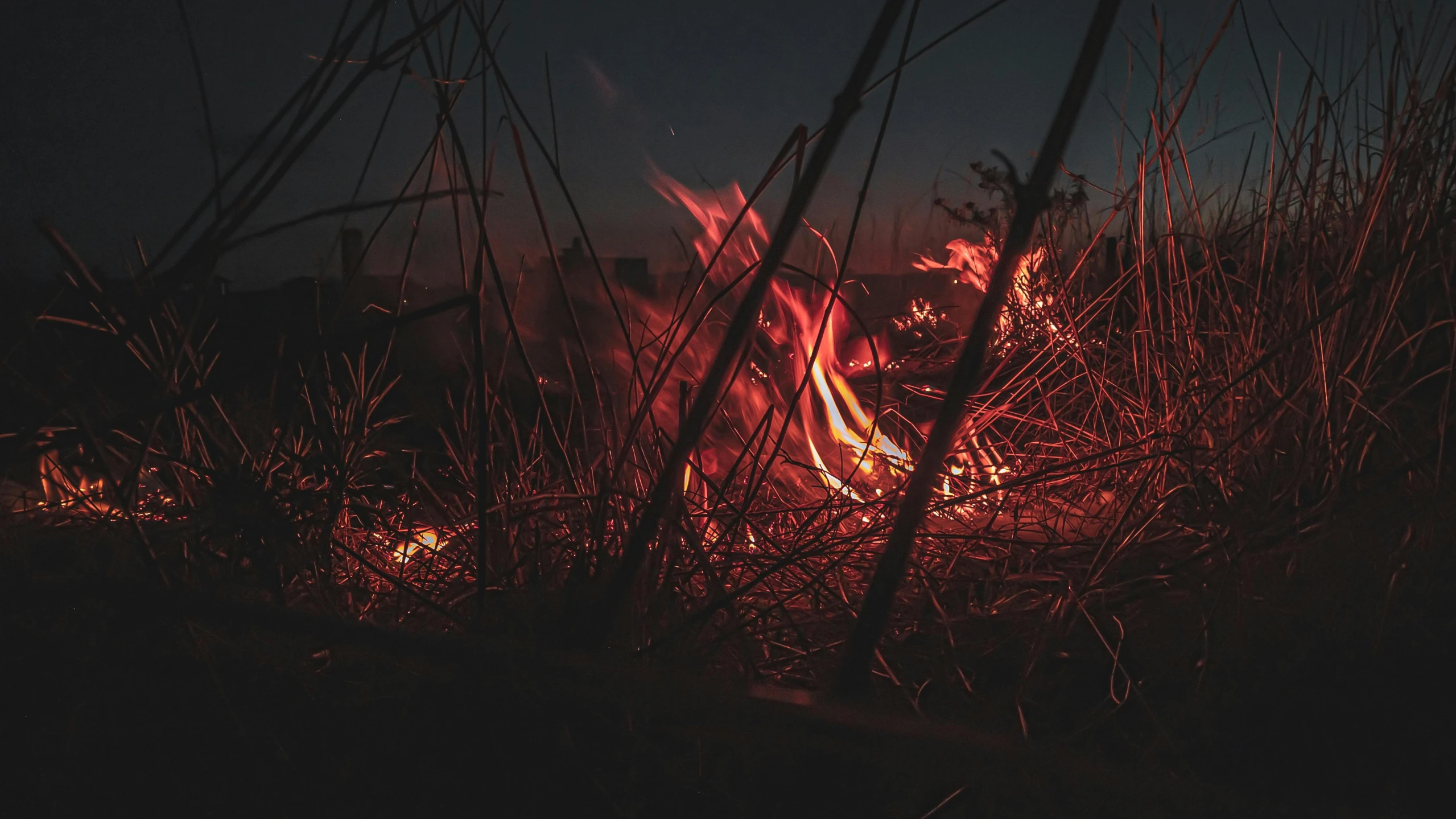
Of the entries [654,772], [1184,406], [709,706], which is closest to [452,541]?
[654,772]

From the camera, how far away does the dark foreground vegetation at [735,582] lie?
0.81 metres

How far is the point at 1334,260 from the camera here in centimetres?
149

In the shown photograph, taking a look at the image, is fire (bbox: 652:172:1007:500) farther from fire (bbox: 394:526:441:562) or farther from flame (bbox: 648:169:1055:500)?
fire (bbox: 394:526:441:562)

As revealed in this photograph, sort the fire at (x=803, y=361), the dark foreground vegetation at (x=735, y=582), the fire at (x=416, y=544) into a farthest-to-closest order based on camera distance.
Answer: the fire at (x=803, y=361)
the fire at (x=416, y=544)
the dark foreground vegetation at (x=735, y=582)

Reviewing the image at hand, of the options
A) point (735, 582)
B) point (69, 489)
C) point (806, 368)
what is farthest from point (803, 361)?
point (69, 489)

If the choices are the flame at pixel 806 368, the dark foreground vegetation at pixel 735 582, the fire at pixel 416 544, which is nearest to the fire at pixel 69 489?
the dark foreground vegetation at pixel 735 582

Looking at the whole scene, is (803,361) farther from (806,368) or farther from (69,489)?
(69,489)

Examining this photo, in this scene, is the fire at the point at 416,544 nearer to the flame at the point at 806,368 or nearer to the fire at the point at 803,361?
the flame at the point at 806,368

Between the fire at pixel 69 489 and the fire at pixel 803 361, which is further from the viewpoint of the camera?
the fire at pixel 803 361

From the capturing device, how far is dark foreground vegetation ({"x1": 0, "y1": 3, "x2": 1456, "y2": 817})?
81cm

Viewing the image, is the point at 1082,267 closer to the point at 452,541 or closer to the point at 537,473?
the point at 537,473

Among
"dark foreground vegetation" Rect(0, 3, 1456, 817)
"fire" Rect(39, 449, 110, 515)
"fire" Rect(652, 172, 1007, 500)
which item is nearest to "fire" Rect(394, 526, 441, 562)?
"dark foreground vegetation" Rect(0, 3, 1456, 817)

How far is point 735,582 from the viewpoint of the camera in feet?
4.22

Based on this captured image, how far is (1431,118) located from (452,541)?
1.72 metres
